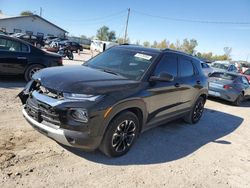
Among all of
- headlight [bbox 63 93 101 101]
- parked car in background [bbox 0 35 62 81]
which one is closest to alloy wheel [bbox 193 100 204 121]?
headlight [bbox 63 93 101 101]

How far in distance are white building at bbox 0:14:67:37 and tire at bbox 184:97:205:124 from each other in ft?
152

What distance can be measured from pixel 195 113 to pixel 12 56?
609cm

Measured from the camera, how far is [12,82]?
8805mm

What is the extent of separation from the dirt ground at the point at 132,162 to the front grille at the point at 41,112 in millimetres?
637

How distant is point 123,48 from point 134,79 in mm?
1259

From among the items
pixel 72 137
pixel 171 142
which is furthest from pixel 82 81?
pixel 171 142

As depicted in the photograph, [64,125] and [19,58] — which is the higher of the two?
[19,58]

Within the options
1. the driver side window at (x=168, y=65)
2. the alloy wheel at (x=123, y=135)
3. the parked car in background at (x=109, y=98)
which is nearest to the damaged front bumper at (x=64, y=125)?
the parked car in background at (x=109, y=98)

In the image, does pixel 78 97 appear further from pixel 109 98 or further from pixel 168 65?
pixel 168 65

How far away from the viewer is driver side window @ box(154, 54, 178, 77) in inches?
186

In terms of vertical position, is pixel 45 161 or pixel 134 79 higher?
pixel 134 79

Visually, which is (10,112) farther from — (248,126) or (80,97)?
(248,126)

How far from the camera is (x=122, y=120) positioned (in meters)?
3.94

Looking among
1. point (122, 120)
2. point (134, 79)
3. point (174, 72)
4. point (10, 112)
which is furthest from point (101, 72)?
point (10, 112)
